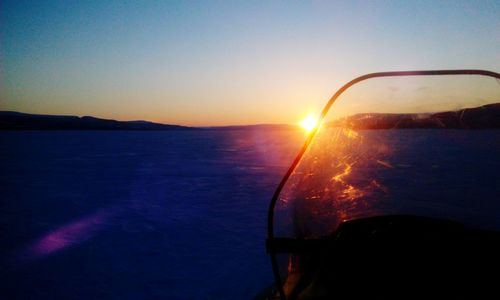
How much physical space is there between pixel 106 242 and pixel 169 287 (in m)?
1.99

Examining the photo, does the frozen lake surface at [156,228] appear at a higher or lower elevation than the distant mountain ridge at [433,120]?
lower

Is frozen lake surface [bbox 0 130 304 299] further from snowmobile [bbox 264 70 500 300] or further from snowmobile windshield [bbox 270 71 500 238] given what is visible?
snowmobile windshield [bbox 270 71 500 238]

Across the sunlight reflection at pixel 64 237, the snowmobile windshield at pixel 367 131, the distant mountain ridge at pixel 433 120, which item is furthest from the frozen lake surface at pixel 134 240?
the distant mountain ridge at pixel 433 120

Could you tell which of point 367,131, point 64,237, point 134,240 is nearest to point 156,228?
point 134,240

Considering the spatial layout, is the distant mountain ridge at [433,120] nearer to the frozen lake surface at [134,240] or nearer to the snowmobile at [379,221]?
the snowmobile at [379,221]

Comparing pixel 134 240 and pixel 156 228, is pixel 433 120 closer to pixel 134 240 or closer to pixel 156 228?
pixel 134 240

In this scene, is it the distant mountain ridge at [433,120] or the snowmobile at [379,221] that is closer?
the snowmobile at [379,221]

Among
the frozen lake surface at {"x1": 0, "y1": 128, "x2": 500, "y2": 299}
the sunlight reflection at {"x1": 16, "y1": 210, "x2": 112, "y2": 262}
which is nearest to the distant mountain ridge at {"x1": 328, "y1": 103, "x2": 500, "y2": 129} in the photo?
the frozen lake surface at {"x1": 0, "y1": 128, "x2": 500, "y2": 299}

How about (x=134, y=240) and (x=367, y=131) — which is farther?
(x=134, y=240)

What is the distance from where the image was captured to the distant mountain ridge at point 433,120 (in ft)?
6.23

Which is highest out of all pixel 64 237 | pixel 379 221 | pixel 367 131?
pixel 367 131

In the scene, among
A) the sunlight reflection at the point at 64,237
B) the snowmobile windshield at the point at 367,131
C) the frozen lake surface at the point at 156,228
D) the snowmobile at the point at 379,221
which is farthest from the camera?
the sunlight reflection at the point at 64,237

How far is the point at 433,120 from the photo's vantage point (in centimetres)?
212

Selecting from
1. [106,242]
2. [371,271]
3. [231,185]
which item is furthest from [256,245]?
[231,185]
